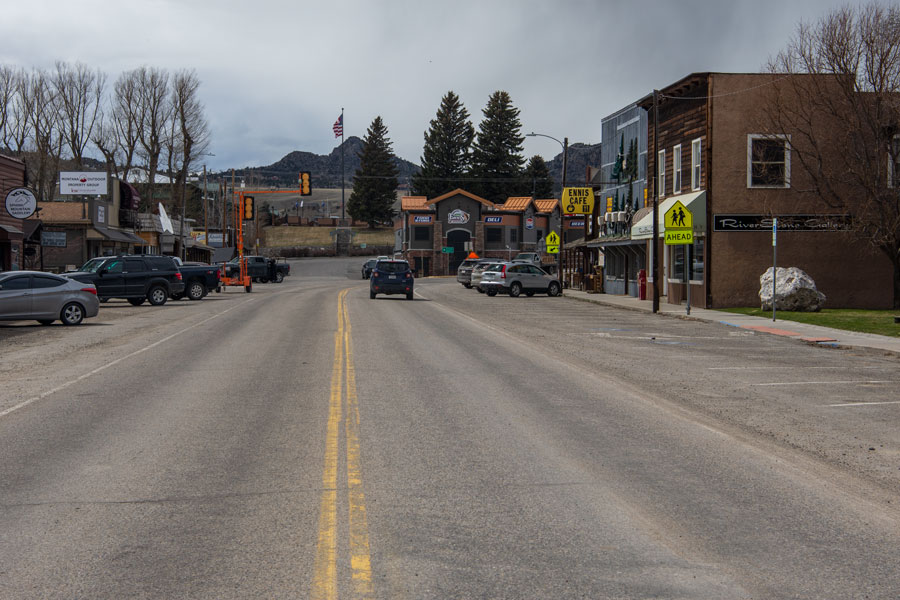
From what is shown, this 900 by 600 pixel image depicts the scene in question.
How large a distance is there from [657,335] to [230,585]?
19.5m

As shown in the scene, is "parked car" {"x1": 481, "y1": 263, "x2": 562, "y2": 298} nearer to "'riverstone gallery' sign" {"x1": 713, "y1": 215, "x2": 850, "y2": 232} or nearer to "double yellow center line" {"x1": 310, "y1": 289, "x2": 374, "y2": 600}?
"'riverstone gallery' sign" {"x1": 713, "y1": 215, "x2": 850, "y2": 232}

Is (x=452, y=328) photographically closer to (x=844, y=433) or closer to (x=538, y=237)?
(x=844, y=433)

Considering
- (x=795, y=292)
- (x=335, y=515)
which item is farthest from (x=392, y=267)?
(x=335, y=515)

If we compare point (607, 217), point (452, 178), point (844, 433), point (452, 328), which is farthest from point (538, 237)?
point (844, 433)

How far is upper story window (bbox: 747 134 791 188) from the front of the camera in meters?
32.0

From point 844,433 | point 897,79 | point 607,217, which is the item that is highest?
point 897,79

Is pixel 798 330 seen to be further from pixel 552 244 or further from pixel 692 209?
pixel 552 244

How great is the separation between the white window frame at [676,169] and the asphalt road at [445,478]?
68.2 feet

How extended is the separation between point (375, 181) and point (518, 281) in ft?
298

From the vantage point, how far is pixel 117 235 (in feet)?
197

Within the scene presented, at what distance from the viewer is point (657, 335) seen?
23094 mm

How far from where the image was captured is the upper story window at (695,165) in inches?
1336

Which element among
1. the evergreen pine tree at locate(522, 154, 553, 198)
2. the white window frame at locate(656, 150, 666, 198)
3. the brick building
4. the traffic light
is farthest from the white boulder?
the evergreen pine tree at locate(522, 154, 553, 198)

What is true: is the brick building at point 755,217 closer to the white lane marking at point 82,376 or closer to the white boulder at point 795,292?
the white boulder at point 795,292
